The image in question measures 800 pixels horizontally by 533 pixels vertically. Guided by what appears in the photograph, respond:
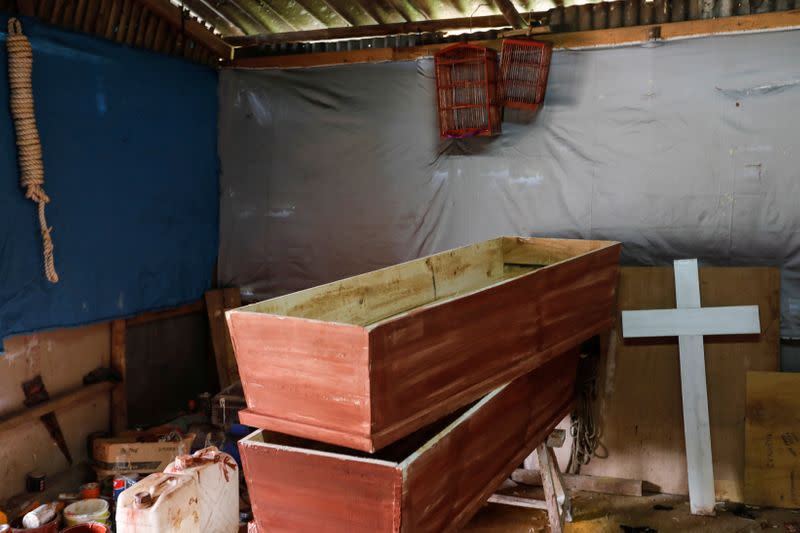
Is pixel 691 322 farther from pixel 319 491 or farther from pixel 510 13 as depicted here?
pixel 319 491

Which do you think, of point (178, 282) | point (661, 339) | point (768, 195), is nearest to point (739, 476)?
point (661, 339)

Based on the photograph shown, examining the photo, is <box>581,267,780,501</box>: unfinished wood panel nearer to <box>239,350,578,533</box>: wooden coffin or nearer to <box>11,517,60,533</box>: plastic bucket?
<box>239,350,578,533</box>: wooden coffin

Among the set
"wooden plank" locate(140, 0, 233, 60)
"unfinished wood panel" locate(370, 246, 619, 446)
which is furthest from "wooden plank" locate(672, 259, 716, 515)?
"wooden plank" locate(140, 0, 233, 60)

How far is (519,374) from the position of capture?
3.09 metres

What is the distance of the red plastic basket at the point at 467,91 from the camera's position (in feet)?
15.2

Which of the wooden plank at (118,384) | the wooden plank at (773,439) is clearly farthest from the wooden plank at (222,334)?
the wooden plank at (773,439)

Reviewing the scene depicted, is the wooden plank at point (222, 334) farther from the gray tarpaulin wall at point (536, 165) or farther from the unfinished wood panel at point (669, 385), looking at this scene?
the unfinished wood panel at point (669, 385)

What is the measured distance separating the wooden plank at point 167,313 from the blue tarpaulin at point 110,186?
4.9 inches

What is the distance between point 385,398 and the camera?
232cm

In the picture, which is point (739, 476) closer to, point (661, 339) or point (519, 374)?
point (661, 339)

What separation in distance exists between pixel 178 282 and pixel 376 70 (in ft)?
6.93

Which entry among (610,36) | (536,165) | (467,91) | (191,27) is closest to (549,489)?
(536,165)

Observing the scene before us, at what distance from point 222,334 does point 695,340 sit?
344cm

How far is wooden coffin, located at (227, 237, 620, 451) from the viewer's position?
2281 millimetres
